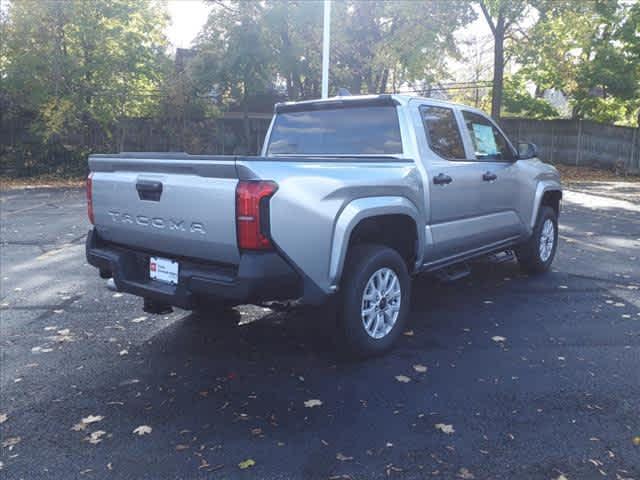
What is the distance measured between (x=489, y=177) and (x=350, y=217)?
229 cm

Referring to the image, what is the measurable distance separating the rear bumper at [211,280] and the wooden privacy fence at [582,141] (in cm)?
2231

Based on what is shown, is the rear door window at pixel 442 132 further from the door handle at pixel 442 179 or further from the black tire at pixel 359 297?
the black tire at pixel 359 297

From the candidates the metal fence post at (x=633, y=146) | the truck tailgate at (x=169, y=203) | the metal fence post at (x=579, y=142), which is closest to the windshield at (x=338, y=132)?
the truck tailgate at (x=169, y=203)

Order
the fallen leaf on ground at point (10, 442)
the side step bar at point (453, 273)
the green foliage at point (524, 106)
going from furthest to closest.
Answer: the green foliage at point (524, 106) < the side step bar at point (453, 273) < the fallen leaf on ground at point (10, 442)

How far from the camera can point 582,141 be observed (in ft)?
77.6

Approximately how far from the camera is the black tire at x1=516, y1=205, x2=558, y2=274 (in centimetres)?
674

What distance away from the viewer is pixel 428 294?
6281mm

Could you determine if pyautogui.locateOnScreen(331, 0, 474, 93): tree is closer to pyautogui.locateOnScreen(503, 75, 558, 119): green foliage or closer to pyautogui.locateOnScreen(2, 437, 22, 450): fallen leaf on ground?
pyautogui.locateOnScreen(503, 75, 558, 119): green foliage

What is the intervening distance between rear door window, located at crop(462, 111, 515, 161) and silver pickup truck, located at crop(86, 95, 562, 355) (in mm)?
25

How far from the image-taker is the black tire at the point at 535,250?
265 inches

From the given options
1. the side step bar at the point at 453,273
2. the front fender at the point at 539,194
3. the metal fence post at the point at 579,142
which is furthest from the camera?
the metal fence post at the point at 579,142

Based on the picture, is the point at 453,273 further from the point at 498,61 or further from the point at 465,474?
the point at 498,61

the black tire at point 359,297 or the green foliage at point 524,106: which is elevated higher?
A: the green foliage at point 524,106

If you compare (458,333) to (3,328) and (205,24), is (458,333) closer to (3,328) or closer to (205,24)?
(3,328)
